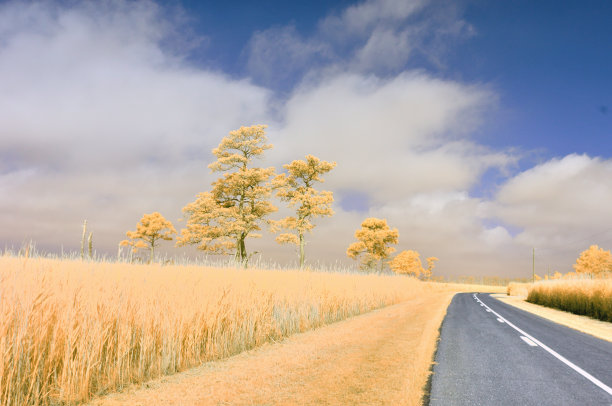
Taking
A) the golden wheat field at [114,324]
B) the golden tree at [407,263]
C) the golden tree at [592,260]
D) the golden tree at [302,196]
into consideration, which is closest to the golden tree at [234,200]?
the golden tree at [302,196]

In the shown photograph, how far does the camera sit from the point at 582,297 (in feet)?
73.7

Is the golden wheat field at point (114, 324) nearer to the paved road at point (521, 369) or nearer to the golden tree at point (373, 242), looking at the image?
the paved road at point (521, 369)

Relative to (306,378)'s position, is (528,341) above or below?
below

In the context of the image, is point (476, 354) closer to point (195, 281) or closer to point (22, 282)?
point (195, 281)

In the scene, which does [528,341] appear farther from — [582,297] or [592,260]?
[592,260]

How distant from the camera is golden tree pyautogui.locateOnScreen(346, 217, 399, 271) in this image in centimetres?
5550

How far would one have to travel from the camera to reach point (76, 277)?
21.7 feet

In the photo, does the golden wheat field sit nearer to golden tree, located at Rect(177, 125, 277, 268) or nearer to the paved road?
the paved road

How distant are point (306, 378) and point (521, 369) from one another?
4610mm

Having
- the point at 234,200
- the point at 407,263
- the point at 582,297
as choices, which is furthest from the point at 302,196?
the point at 407,263

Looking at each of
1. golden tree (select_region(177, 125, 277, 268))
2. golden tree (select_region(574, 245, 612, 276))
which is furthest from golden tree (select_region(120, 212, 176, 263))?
golden tree (select_region(574, 245, 612, 276))

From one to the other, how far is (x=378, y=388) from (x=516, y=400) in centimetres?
204

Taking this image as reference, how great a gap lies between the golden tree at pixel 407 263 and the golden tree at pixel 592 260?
104 feet

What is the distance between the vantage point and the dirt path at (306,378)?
507cm
